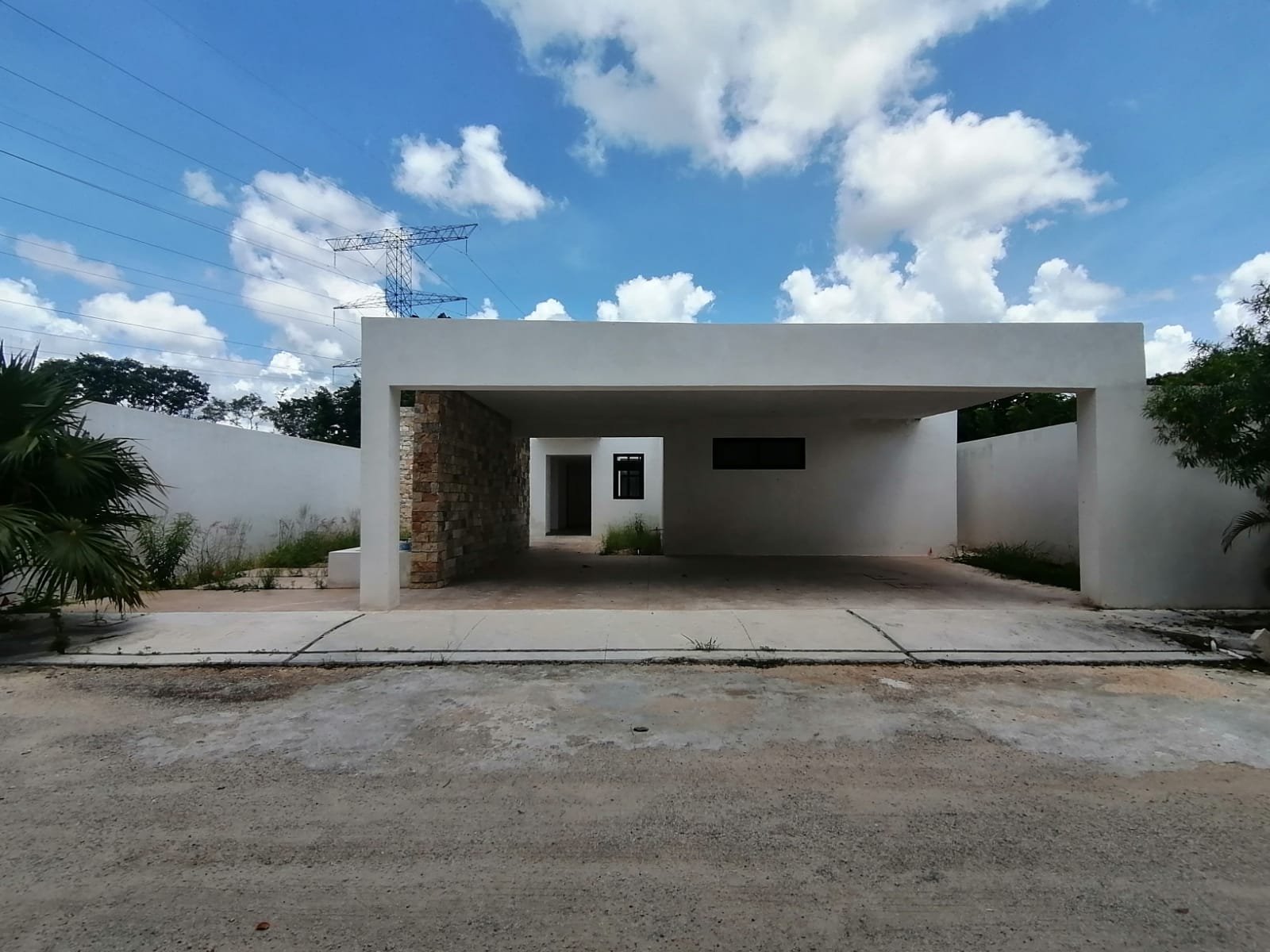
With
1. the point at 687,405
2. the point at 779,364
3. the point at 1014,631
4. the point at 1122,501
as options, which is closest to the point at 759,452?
the point at 687,405

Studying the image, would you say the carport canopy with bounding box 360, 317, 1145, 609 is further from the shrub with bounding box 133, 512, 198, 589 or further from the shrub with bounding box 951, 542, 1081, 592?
the shrub with bounding box 133, 512, 198, 589

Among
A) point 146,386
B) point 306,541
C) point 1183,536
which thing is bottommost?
point 306,541

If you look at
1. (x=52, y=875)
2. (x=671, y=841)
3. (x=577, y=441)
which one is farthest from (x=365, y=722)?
(x=577, y=441)

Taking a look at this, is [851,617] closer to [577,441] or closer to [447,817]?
[447,817]

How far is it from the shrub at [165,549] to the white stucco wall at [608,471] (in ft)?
32.3

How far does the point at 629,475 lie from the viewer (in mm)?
19719

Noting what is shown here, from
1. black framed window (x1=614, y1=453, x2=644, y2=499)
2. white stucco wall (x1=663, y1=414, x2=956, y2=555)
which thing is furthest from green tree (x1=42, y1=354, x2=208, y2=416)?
white stucco wall (x1=663, y1=414, x2=956, y2=555)

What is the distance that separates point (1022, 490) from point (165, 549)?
50.0 feet

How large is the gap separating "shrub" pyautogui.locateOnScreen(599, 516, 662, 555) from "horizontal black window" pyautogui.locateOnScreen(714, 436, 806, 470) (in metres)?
2.51

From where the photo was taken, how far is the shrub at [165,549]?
9.98m

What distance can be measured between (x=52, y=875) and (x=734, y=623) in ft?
18.6

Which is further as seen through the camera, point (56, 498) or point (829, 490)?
point (829, 490)

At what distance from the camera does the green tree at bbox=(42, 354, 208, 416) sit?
41750 mm

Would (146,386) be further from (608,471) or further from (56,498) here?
(56,498)
